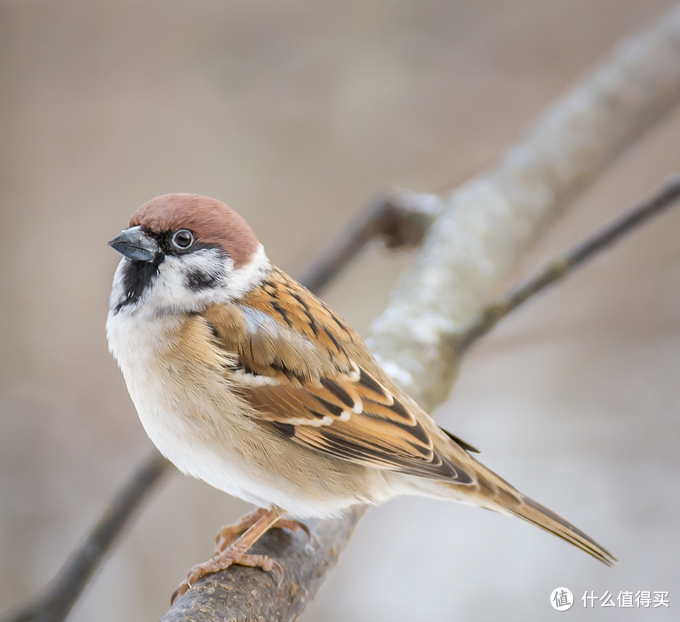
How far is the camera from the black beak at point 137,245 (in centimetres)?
201

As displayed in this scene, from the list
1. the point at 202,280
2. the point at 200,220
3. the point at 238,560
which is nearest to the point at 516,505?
the point at 238,560

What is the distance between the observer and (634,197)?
5289mm

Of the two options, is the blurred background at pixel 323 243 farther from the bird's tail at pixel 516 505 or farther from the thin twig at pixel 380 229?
the bird's tail at pixel 516 505

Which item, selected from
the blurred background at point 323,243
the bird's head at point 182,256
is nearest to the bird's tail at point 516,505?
the bird's head at point 182,256

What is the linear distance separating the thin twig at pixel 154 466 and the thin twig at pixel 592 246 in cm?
85

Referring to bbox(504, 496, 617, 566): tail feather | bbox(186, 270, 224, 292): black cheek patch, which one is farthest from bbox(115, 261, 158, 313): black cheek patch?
bbox(504, 496, 617, 566): tail feather

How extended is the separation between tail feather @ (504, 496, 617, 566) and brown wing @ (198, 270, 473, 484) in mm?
187

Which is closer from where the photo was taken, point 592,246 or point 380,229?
point 592,246

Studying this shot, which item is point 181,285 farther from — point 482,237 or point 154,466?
point 482,237

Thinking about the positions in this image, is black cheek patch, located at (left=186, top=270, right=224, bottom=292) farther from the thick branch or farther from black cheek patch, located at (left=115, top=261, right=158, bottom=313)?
the thick branch

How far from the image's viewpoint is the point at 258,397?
2.03 m

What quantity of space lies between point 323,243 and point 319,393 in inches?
123

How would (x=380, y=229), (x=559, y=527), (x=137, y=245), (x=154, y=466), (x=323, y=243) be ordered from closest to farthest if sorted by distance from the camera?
(x=559, y=527) → (x=137, y=245) → (x=154, y=466) → (x=380, y=229) → (x=323, y=243)

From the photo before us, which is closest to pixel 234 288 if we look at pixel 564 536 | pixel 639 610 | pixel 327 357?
pixel 327 357
